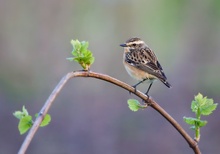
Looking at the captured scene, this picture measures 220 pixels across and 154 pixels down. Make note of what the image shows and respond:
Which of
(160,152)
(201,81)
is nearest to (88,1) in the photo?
(201,81)

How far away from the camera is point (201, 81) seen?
18.5 metres

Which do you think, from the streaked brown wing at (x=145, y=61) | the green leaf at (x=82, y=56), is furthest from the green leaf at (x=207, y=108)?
the streaked brown wing at (x=145, y=61)

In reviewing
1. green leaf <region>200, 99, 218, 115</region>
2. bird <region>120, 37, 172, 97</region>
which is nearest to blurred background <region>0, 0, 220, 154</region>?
bird <region>120, 37, 172, 97</region>

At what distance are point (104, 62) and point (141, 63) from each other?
9.81m

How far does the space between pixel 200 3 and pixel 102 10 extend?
11.3 ft

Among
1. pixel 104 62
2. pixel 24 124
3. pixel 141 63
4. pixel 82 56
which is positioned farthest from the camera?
pixel 104 62

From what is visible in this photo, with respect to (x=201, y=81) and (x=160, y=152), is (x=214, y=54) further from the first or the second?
(x=160, y=152)

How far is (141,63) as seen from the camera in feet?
23.7

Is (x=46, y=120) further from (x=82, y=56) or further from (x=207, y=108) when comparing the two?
(x=207, y=108)

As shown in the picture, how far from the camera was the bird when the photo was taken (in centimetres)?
677

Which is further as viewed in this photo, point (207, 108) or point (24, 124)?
point (207, 108)

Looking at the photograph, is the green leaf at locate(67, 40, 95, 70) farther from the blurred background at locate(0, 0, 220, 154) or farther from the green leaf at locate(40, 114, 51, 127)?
the blurred background at locate(0, 0, 220, 154)

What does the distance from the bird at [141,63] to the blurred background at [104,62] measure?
7941mm

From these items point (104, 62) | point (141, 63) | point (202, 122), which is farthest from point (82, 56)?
point (104, 62)
